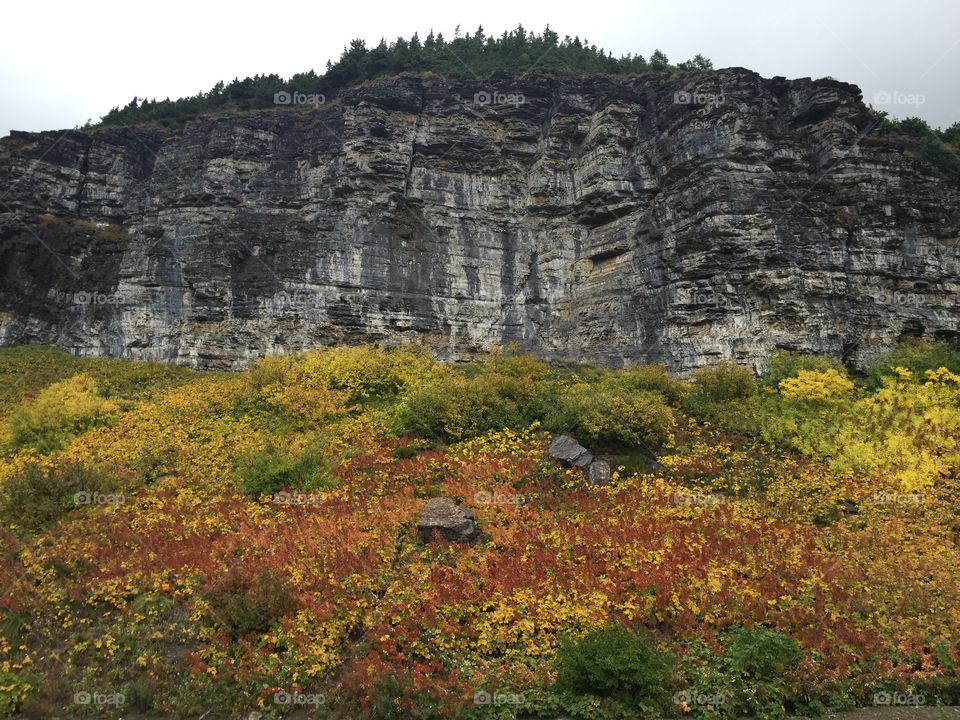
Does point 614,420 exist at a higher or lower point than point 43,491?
higher

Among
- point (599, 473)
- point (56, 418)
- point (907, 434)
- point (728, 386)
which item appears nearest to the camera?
point (599, 473)

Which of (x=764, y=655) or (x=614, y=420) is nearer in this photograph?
(x=764, y=655)

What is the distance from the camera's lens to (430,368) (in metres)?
22.8

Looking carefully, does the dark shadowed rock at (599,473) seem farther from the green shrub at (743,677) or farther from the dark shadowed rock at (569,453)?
the green shrub at (743,677)

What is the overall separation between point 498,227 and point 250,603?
2894 cm

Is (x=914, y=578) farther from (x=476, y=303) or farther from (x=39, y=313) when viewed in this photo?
(x=39, y=313)

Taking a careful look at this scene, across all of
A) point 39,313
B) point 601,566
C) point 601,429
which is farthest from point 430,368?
point 39,313

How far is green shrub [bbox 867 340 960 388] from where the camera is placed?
19684 millimetres

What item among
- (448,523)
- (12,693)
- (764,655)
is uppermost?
(448,523)

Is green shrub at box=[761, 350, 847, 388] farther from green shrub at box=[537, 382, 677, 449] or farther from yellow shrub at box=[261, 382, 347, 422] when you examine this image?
yellow shrub at box=[261, 382, 347, 422]

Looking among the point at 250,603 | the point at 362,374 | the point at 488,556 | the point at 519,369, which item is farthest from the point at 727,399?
the point at 250,603

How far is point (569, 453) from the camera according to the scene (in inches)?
579

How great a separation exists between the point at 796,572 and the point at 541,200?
94.5 ft

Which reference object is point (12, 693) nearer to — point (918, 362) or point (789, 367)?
point (789, 367)
